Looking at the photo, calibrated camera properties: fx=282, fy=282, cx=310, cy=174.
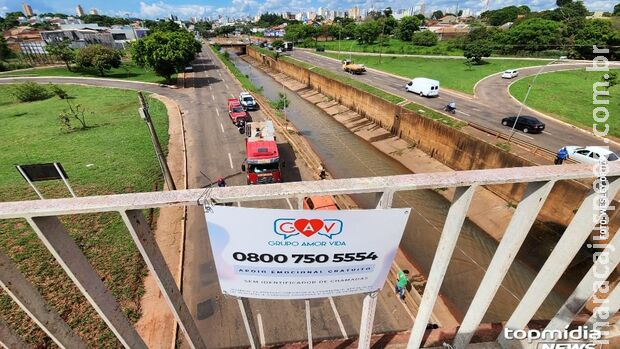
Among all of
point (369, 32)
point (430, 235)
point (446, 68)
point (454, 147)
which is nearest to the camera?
point (430, 235)

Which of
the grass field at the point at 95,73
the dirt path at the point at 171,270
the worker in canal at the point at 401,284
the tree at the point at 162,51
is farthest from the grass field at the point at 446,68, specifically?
the grass field at the point at 95,73

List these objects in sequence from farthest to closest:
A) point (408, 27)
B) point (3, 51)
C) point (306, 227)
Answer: point (408, 27)
point (3, 51)
point (306, 227)

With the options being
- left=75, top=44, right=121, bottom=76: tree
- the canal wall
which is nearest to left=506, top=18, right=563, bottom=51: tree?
the canal wall

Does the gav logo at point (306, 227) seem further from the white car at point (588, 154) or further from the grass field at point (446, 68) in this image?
the grass field at point (446, 68)

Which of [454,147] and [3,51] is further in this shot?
[3,51]

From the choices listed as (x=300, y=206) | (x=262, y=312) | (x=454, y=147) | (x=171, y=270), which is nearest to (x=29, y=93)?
(x=171, y=270)

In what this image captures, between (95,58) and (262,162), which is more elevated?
(95,58)

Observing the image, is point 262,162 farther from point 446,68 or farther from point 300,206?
point 446,68
